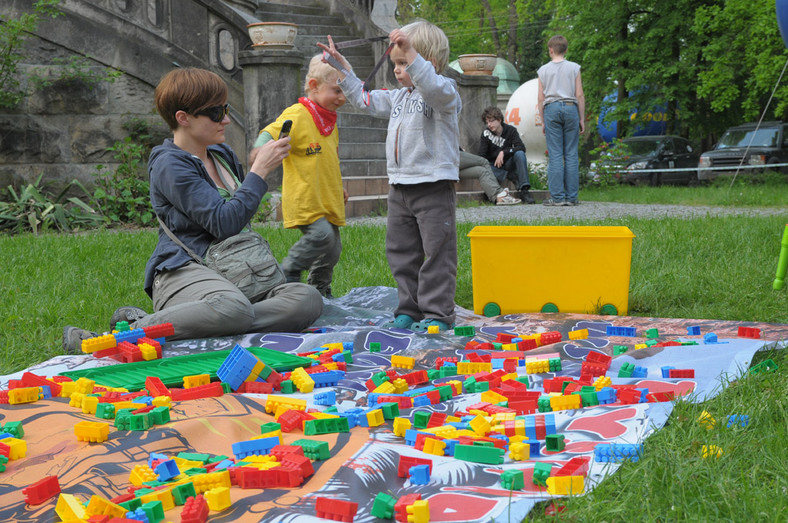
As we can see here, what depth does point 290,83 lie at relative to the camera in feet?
29.8

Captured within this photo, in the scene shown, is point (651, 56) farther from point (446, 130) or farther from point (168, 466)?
point (168, 466)

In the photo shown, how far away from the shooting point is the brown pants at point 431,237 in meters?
4.11

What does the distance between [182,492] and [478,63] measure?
10944 mm

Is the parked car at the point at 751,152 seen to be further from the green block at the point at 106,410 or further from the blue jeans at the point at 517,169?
the green block at the point at 106,410

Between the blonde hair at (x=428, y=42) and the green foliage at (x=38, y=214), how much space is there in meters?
5.21

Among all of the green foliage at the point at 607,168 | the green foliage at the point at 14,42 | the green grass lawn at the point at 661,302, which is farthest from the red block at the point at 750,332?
the green foliage at the point at 607,168

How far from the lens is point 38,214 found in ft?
26.5

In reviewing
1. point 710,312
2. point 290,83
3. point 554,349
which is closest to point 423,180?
point 554,349

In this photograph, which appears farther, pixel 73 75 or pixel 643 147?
pixel 643 147

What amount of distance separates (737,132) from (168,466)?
66.0ft

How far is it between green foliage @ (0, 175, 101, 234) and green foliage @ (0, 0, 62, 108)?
0.98 metres

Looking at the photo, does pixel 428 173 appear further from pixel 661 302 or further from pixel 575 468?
pixel 575 468

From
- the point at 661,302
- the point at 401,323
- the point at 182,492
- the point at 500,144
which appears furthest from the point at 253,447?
the point at 500,144

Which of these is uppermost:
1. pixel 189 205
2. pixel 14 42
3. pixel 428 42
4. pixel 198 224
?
pixel 14 42
